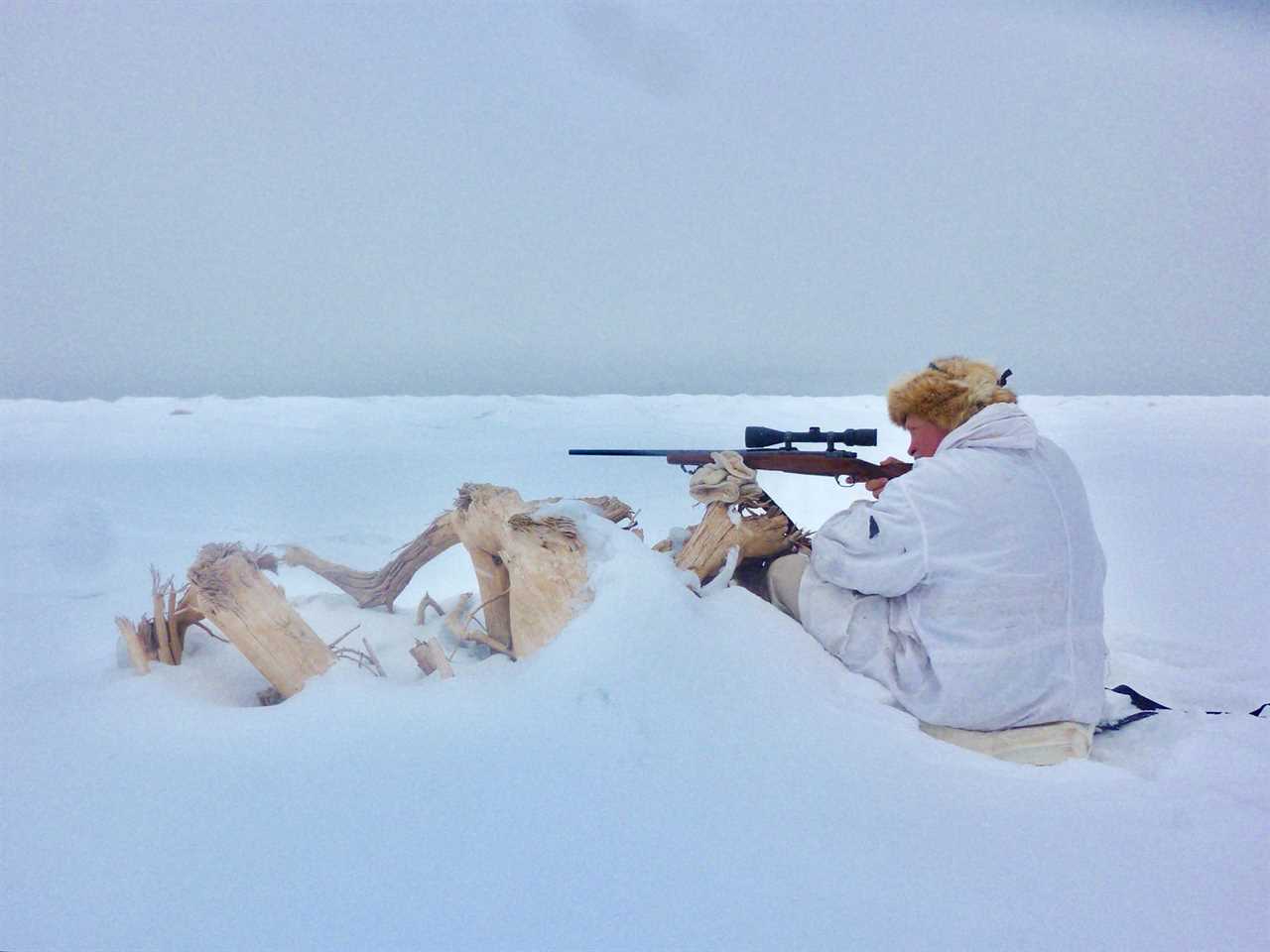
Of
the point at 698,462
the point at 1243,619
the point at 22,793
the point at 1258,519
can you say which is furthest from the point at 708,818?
the point at 1258,519

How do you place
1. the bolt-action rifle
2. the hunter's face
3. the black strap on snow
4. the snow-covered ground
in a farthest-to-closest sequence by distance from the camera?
the bolt-action rifle, the hunter's face, the black strap on snow, the snow-covered ground

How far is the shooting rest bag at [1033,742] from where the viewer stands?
2004 mm

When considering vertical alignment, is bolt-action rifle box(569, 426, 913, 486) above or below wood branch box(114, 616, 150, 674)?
above

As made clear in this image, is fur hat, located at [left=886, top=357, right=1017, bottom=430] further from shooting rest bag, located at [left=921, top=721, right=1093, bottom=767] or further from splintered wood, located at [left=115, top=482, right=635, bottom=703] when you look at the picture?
splintered wood, located at [left=115, top=482, right=635, bottom=703]

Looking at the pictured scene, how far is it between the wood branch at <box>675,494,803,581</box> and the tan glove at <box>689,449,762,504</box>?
4 cm

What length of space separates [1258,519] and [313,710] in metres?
7.00

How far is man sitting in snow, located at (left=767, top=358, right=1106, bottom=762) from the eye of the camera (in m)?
2.02

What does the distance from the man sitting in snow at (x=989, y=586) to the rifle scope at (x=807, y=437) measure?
1.80 ft

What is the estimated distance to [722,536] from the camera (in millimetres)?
2566

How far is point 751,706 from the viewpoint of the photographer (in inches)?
70.4

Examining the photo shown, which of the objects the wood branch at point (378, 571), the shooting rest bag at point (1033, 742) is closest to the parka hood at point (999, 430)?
the shooting rest bag at point (1033, 742)

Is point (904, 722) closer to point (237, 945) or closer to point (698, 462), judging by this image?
point (698, 462)

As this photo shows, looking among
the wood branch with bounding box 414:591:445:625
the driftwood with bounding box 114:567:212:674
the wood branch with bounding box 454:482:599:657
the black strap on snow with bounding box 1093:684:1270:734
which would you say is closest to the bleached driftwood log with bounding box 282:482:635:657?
the wood branch with bounding box 454:482:599:657

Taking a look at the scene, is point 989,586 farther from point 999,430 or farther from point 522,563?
point 522,563
